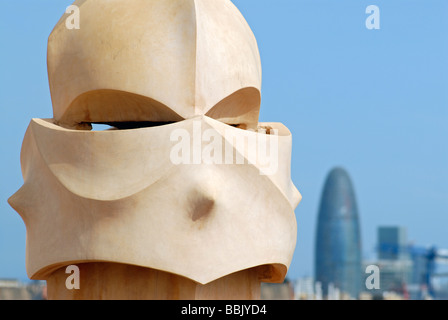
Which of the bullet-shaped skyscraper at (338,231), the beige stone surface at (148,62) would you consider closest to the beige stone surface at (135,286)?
the beige stone surface at (148,62)

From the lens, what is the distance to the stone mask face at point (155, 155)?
11539 millimetres

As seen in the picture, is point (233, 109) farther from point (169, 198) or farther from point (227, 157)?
point (169, 198)

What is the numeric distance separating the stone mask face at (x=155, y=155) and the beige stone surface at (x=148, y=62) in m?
0.02

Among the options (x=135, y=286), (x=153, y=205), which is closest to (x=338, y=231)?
(x=135, y=286)

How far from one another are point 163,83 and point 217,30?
1.26 metres

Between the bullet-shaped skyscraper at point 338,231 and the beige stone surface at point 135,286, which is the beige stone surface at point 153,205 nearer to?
the beige stone surface at point 135,286

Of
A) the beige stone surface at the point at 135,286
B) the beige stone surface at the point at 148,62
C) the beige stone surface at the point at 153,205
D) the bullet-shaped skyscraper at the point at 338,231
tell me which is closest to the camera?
the beige stone surface at the point at 153,205

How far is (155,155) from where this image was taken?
11578 millimetres

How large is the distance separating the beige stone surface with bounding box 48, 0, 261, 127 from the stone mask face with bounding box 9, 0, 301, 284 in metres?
0.02

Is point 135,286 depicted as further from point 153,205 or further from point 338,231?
point 338,231

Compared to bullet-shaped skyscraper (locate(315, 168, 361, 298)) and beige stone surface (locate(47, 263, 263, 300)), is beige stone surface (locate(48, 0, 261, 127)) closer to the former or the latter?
beige stone surface (locate(47, 263, 263, 300))

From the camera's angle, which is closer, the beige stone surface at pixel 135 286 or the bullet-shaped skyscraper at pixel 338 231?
the beige stone surface at pixel 135 286
